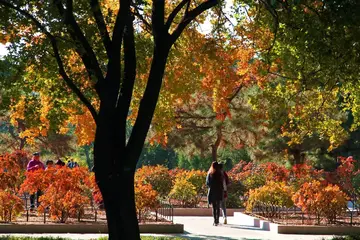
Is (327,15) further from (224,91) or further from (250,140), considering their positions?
(250,140)

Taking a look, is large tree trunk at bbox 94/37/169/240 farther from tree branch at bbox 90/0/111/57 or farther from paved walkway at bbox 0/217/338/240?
paved walkway at bbox 0/217/338/240

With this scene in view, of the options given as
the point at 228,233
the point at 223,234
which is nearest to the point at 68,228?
the point at 223,234

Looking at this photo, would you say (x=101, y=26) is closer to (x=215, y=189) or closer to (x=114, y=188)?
(x=114, y=188)

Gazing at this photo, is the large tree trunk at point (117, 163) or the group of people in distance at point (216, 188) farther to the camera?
the group of people in distance at point (216, 188)

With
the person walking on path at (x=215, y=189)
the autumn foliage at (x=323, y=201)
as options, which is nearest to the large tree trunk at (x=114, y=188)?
the autumn foliage at (x=323, y=201)

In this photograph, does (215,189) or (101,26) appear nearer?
(101,26)

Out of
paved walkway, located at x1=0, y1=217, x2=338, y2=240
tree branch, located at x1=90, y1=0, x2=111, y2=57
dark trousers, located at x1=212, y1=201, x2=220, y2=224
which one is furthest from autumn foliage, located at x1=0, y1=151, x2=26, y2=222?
tree branch, located at x1=90, y1=0, x2=111, y2=57

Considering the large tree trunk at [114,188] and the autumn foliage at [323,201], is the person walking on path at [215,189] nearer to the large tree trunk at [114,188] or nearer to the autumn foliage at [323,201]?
the autumn foliage at [323,201]

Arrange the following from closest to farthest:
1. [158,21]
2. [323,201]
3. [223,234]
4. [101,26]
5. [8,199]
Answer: [101,26] → [158,21] → [8,199] → [223,234] → [323,201]

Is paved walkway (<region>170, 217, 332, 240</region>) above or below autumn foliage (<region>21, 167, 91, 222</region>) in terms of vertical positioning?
below

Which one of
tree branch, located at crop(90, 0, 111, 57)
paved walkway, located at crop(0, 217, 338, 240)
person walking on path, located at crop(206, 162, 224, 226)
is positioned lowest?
paved walkway, located at crop(0, 217, 338, 240)

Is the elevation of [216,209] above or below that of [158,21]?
below

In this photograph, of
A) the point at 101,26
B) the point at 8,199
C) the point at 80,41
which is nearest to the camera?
the point at 80,41

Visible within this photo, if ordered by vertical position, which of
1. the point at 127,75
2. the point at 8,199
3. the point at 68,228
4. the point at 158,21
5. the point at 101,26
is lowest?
the point at 68,228
